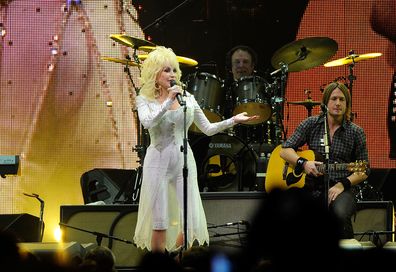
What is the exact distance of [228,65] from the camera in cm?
1017

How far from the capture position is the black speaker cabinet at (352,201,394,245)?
25.3 ft

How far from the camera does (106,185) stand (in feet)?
30.3

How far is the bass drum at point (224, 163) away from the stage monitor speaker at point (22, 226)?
2147 mm

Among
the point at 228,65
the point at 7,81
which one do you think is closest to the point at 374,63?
the point at 228,65

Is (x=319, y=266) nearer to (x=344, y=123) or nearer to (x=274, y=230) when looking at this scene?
(x=274, y=230)

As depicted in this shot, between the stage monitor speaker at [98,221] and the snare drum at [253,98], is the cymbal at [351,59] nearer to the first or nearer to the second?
the snare drum at [253,98]

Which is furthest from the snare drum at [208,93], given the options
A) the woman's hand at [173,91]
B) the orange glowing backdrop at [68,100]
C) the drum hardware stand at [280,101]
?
the woman's hand at [173,91]

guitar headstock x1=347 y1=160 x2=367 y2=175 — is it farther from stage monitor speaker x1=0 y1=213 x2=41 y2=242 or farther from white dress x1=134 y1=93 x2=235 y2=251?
stage monitor speaker x1=0 y1=213 x2=41 y2=242

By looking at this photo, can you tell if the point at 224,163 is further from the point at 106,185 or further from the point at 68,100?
the point at 68,100

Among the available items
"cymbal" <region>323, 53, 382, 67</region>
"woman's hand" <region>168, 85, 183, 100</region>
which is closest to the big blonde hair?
"woman's hand" <region>168, 85, 183, 100</region>

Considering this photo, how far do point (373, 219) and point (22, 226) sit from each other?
3766mm

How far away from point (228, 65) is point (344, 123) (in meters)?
3.42

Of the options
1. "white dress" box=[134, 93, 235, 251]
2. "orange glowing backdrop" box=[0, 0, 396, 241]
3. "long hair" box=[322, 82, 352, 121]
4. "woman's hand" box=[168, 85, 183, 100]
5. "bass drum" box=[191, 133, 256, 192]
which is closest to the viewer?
"woman's hand" box=[168, 85, 183, 100]

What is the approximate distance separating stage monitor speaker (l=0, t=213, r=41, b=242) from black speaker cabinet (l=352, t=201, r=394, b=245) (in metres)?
3.49
